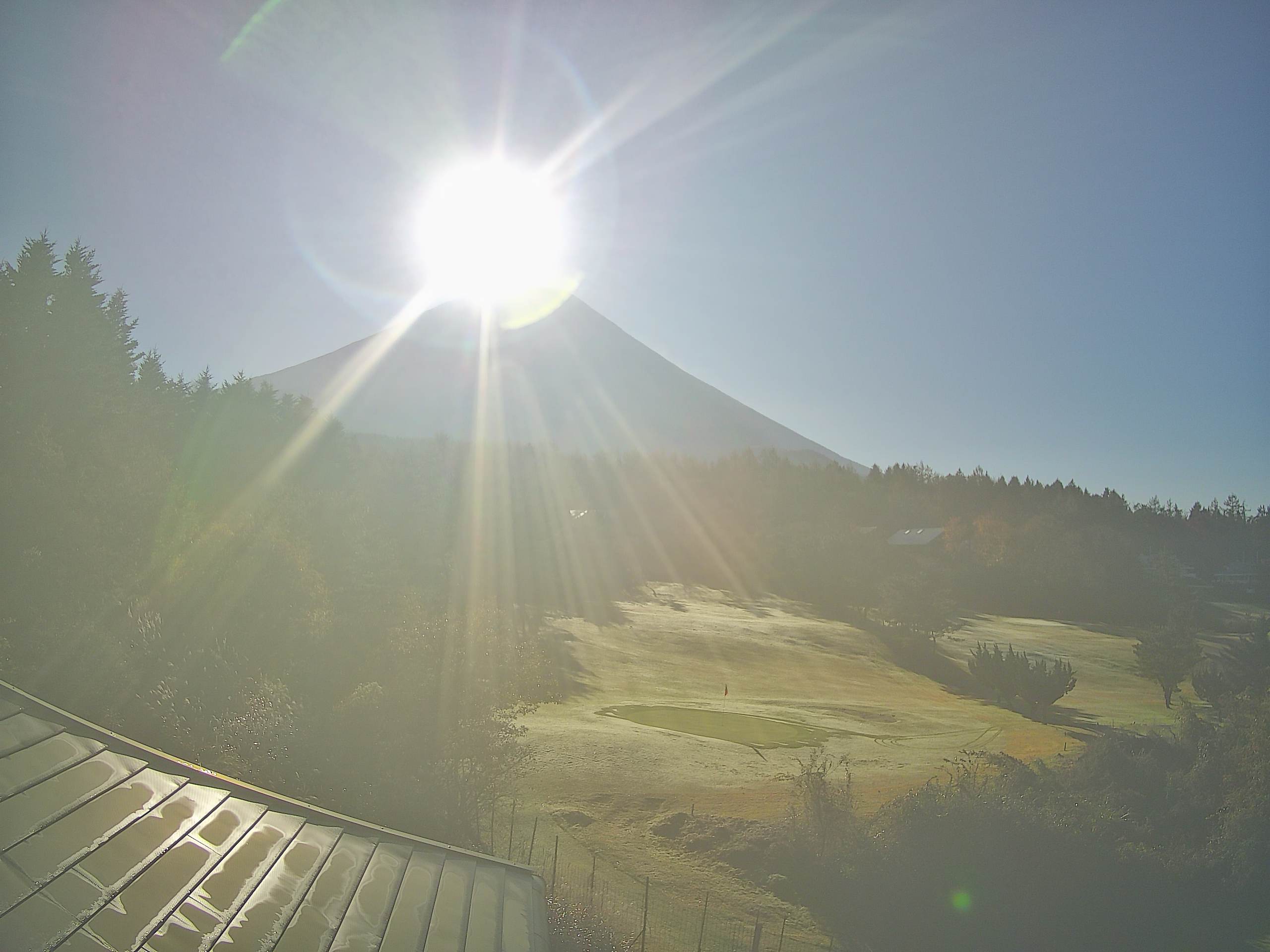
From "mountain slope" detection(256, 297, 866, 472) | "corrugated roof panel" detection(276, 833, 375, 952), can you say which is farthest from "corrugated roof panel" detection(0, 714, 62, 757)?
"mountain slope" detection(256, 297, 866, 472)

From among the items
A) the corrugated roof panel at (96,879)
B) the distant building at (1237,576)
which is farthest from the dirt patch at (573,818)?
the distant building at (1237,576)

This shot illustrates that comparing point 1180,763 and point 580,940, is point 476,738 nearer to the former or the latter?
point 580,940

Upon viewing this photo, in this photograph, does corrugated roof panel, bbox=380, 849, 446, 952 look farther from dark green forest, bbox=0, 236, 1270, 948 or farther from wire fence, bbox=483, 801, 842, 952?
dark green forest, bbox=0, 236, 1270, 948

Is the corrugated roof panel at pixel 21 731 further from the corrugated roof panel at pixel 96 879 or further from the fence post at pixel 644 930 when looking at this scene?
the fence post at pixel 644 930

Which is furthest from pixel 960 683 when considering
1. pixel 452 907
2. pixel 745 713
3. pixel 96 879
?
pixel 96 879

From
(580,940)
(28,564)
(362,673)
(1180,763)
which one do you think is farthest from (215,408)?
(1180,763)

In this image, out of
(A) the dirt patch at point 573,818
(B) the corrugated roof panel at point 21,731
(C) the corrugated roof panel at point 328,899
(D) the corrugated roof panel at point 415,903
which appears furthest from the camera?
(A) the dirt patch at point 573,818

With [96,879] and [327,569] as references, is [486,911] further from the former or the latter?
[327,569]
